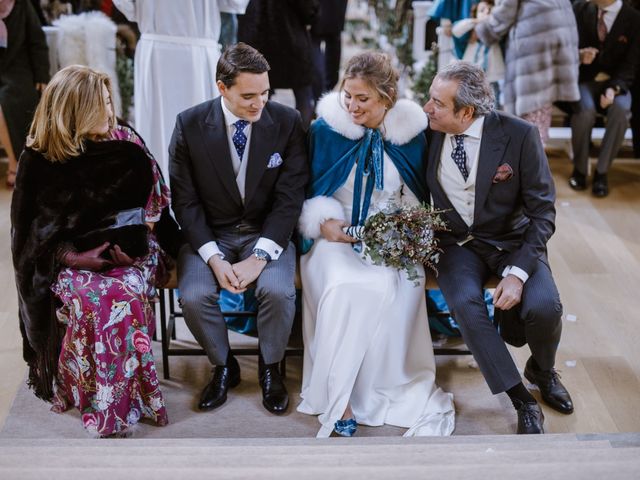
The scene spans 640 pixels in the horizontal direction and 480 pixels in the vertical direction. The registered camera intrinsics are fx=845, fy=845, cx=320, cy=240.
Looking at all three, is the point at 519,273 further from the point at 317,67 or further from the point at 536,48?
the point at 317,67

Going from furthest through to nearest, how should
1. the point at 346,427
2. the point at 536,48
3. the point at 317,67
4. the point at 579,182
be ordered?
the point at 317,67, the point at 579,182, the point at 536,48, the point at 346,427

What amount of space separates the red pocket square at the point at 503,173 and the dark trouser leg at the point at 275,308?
912 mm

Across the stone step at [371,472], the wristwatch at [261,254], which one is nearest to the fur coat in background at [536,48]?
the wristwatch at [261,254]

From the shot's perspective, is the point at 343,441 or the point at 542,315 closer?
the point at 343,441

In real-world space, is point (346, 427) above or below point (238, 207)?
below

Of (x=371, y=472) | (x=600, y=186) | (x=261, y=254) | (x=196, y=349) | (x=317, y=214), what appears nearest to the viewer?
(x=371, y=472)

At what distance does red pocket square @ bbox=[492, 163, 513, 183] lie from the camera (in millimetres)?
3420

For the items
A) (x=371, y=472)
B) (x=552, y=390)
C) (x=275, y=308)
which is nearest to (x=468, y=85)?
(x=275, y=308)

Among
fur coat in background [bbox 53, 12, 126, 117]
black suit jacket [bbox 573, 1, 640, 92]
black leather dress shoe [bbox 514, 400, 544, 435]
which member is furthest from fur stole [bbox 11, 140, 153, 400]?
black suit jacket [bbox 573, 1, 640, 92]

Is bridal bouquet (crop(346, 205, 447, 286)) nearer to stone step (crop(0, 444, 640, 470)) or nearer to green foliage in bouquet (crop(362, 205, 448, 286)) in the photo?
green foliage in bouquet (crop(362, 205, 448, 286))

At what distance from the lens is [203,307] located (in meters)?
3.34

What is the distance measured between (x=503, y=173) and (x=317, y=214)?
0.79m

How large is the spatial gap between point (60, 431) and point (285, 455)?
1.33 m

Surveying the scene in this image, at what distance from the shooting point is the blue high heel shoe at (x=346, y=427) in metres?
3.22
